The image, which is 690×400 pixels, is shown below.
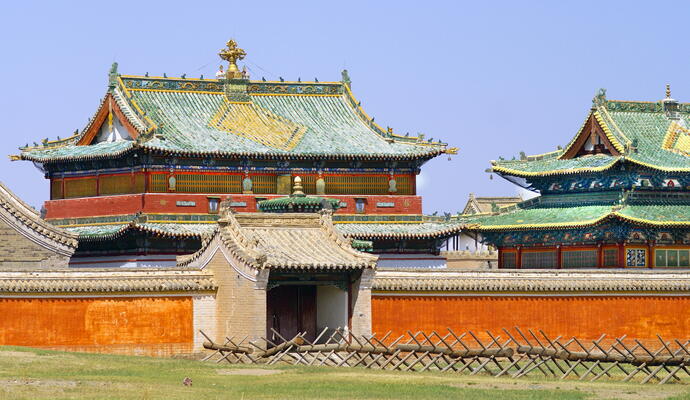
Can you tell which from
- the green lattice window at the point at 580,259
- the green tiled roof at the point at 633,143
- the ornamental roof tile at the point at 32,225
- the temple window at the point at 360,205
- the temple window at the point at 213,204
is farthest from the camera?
the temple window at the point at 360,205

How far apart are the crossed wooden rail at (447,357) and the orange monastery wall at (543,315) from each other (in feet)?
6.11

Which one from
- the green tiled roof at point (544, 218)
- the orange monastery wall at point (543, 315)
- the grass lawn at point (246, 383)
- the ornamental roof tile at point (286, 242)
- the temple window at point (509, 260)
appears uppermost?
the green tiled roof at point (544, 218)

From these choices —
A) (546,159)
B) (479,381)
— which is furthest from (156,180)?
(479,381)

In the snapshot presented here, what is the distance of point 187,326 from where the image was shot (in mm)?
48438

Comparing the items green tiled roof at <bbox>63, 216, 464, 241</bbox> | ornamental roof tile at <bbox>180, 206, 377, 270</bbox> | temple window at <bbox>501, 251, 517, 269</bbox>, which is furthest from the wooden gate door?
temple window at <bbox>501, 251, 517, 269</bbox>

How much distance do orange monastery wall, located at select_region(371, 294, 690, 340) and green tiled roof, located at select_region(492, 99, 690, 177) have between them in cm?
962

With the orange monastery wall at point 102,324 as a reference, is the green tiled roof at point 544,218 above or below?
above

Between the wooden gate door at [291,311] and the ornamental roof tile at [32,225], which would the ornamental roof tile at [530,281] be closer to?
the wooden gate door at [291,311]

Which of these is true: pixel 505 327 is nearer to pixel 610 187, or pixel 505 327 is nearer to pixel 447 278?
pixel 447 278

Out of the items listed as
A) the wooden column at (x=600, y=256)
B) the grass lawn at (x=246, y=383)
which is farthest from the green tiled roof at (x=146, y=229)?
the grass lawn at (x=246, y=383)

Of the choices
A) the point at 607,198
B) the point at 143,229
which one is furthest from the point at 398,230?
the point at 143,229

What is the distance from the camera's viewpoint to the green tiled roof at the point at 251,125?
67.5 meters

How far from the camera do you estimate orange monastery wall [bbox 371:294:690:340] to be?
2003 inches

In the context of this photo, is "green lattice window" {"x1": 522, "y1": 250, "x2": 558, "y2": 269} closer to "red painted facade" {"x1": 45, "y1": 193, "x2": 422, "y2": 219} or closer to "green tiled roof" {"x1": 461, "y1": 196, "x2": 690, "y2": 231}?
"green tiled roof" {"x1": 461, "y1": 196, "x2": 690, "y2": 231}
